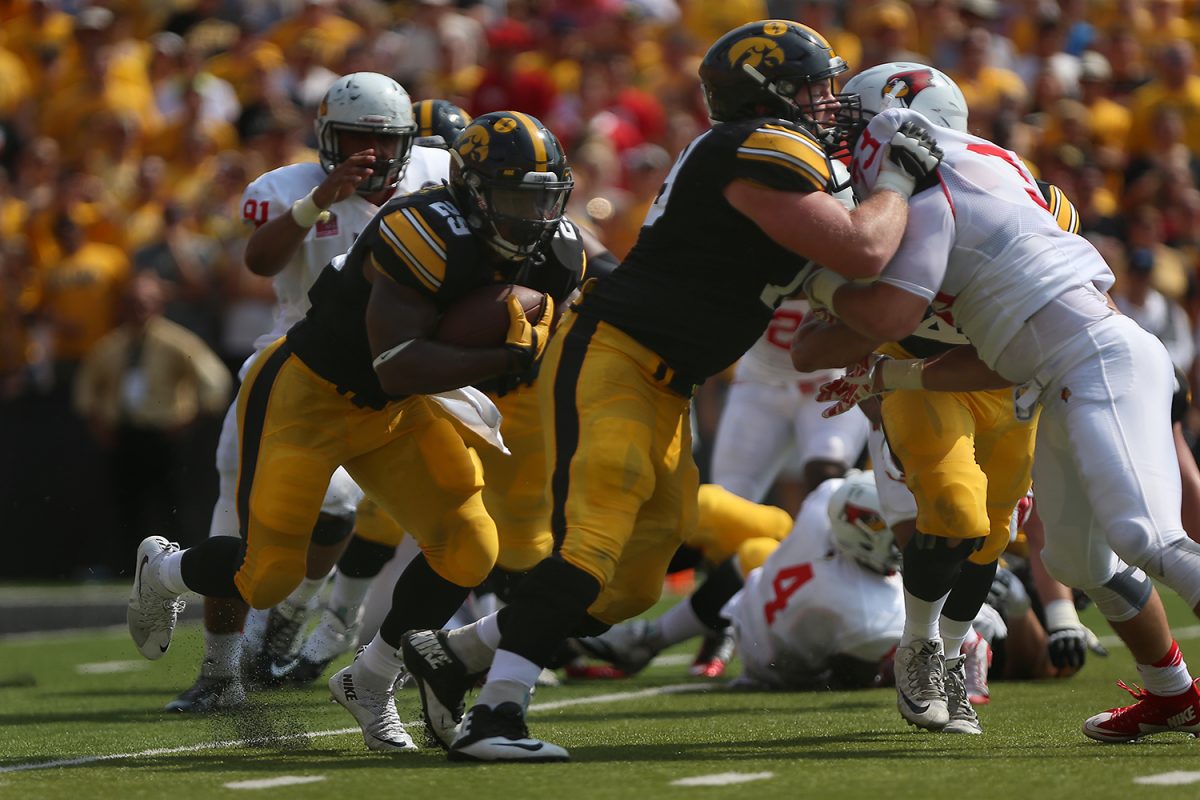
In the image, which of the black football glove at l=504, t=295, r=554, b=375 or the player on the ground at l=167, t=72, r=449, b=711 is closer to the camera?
the black football glove at l=504, t=295, r=554, b=375

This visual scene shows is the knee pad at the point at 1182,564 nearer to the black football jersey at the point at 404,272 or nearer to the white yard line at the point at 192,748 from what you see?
the black football jersey at the point at 404,272

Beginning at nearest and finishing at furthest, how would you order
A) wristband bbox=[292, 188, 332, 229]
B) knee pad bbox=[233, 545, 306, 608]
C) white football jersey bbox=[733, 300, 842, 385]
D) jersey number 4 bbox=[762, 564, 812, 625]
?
knee pad bbox=[233, 545, 306, 608] → wristband bbox=[292, 188, 332, 229] → jersey number 4 bbox=[762, 564, 812, 625] → white football jersey bbox=[733, 300, 842, 385]

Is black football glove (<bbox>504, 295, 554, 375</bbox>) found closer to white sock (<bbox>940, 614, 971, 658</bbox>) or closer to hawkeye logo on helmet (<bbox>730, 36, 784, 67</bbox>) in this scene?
hawkeye logo on helmet (<bbox>730, 36, 784, 67</bbox>)

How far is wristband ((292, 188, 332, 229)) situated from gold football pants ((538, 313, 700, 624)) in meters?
1.47

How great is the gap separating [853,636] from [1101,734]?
1.62 meters

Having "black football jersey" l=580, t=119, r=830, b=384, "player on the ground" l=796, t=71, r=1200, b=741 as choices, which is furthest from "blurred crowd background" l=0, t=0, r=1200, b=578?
"black football jersey" l=580, t=119, r=830, b=384

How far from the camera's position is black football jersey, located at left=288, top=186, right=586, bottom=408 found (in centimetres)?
480

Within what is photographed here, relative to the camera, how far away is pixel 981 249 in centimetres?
466

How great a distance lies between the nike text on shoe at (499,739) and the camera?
4434mm

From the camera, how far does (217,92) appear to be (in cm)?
1320

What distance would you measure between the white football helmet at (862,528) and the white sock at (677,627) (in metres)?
0.75

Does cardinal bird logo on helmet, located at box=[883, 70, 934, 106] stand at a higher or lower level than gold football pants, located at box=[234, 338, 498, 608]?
higher

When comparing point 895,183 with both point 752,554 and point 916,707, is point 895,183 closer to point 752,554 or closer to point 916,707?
point 916,707

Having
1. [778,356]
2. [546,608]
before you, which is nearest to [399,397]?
[546,608]
